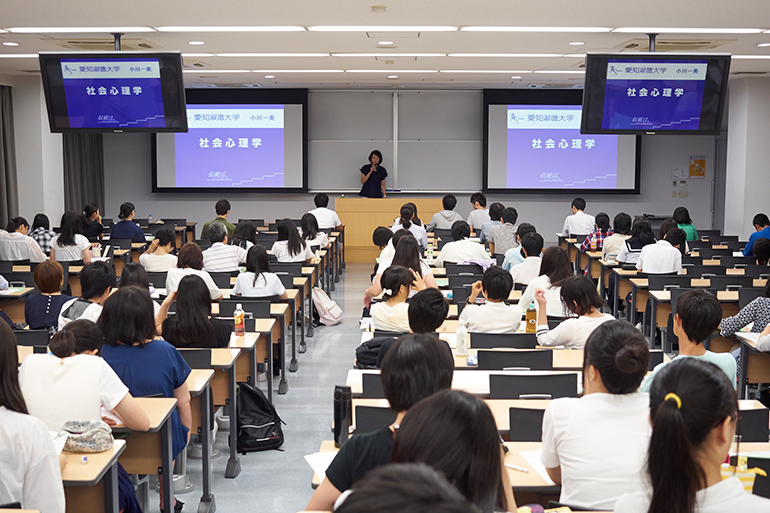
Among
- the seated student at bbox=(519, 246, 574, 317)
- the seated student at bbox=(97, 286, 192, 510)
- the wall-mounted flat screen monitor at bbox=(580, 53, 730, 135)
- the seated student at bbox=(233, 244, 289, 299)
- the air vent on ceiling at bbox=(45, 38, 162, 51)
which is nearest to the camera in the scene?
the seated student at bbox=(97, 286, 192, 510)

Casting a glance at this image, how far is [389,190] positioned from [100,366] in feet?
38.2

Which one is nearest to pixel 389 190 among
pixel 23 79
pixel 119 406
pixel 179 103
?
pixel 23 79

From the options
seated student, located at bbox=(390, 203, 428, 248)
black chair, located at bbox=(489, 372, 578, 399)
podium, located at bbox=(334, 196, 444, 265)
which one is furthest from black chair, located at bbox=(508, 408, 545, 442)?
podium, located at bbox=(334, 196, 444, 265)

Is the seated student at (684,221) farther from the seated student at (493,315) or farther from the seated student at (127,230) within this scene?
the seated student at (127,230)

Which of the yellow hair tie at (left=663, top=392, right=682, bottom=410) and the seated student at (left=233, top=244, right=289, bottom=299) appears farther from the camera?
the seated student at (left=233, top=244, right=289, bottom=299)

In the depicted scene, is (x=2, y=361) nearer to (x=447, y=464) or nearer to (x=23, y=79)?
(x=447, y=464)

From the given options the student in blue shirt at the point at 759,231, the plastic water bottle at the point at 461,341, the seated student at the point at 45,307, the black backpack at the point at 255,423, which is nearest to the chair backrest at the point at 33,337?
the seated student at the point at 45,307

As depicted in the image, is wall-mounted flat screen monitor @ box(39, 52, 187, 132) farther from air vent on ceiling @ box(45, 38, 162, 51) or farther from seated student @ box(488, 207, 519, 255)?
seated student @ box(488, 207, 519, 255)

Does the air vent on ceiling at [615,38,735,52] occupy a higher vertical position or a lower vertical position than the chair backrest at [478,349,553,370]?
higher

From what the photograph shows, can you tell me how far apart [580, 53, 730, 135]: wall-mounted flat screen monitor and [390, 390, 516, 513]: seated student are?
5.38 metres

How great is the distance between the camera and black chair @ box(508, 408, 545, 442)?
9.98 feet

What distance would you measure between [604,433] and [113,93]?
563cm

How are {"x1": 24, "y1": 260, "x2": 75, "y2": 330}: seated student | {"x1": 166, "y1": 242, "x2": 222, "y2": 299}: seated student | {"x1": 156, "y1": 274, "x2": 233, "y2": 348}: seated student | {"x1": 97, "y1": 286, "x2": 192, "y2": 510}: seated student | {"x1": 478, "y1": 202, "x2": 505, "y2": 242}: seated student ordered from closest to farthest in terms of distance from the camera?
1. {"x1": 97, "y1": 286, "x2": 192, "y2": 510}: seated student
2. {"x1": 156, "y1": 274, "x2": 233, "y2": 348}: seated student
3. {"x1": 24, "y1": 260, "x2": 75, "y2": 330}: seated student
4. {"x1": 166, "y1": 242, "x2": 222, "y2": 299}: seated student
5. {"x1": 478, "y1": 202, "x2": 505, "y2": 242}: seated student

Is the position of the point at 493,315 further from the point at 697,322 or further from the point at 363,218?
the point at 363,218
